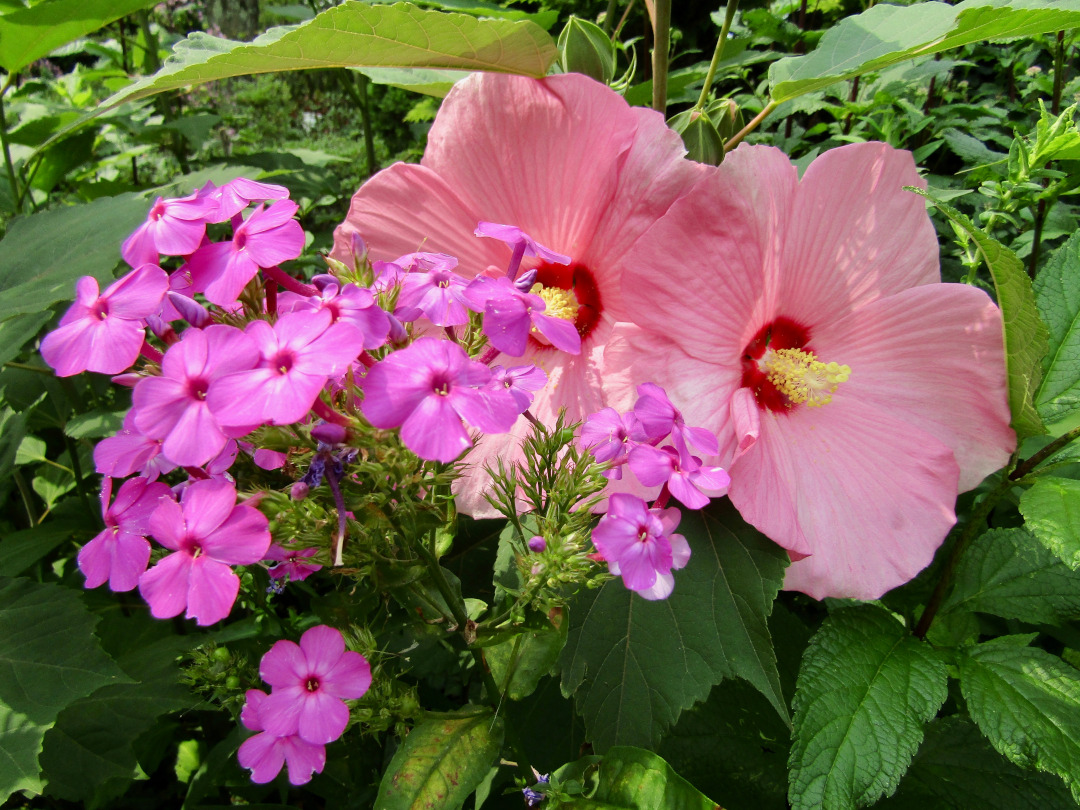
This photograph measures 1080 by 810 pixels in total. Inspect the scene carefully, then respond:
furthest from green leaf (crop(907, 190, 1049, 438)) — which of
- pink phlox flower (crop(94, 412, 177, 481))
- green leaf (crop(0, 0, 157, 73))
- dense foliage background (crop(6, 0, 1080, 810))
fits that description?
green leaf (crop(0, 0, 157, 73))

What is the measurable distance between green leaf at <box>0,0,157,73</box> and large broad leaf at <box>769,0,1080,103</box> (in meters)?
1.20

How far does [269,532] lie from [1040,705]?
0.87 meters

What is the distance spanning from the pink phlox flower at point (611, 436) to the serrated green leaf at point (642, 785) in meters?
0.32

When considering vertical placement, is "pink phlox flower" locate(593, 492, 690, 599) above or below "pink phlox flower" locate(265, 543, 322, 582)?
above

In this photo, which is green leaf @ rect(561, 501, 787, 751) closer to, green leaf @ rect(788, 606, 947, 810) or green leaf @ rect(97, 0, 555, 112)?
green leaf @ rect(788, 606, 947, 810)

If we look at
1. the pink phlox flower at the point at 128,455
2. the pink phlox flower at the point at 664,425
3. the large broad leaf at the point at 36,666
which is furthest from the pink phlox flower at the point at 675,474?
the large broad leaf at the point at 36,666

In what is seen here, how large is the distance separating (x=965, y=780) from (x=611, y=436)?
0.77m

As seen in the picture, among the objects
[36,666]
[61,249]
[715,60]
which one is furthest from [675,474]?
[61,249]

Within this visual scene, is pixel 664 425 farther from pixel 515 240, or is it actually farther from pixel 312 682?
pixel 312 682

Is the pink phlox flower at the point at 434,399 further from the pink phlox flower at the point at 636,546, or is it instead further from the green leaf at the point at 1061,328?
the green leaf at the point at 1061,328

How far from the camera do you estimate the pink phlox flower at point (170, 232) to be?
2.27 feet

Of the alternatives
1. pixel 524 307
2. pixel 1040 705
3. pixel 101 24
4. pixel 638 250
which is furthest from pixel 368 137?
pixel 1040 705

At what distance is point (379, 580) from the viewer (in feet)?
2.34

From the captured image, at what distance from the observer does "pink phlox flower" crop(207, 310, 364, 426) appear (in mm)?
546
